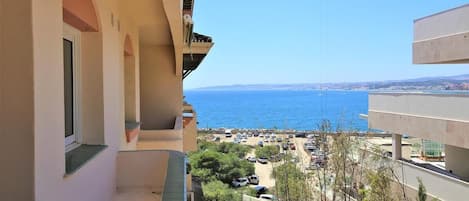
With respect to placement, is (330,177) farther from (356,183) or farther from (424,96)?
(424,96)

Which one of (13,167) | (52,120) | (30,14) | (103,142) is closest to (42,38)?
(30,14)

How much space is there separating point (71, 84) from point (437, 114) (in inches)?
389

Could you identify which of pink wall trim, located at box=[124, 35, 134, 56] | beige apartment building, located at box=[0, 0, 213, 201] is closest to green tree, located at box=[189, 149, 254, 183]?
beige apartment building, located at box=[0, 0, 213, 201]

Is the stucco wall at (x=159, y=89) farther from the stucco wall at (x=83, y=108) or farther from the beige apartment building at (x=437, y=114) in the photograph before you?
the beige apartment building at (x=437, y=114)

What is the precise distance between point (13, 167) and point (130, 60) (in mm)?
5613

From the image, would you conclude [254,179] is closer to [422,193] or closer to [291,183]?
[291,183]

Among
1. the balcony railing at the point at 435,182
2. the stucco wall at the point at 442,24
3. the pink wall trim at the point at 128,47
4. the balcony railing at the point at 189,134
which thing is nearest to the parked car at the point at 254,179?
the balcony railing at the point at 435,182

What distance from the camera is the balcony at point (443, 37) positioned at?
10.2 meters

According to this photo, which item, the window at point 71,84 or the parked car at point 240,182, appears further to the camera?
the parked car at point 240,182

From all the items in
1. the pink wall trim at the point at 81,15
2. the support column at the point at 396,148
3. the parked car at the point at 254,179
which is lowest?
the parked car at the point at 254,179

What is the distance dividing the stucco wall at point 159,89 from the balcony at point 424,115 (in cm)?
646

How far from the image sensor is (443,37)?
10953mm

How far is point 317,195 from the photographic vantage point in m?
11.4

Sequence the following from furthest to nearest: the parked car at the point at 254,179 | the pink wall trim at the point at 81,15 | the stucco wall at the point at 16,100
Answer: the parked car at the point at 254,179, the pink wall trim at the point at 81,15, the stucco wall at the point at 16,100
